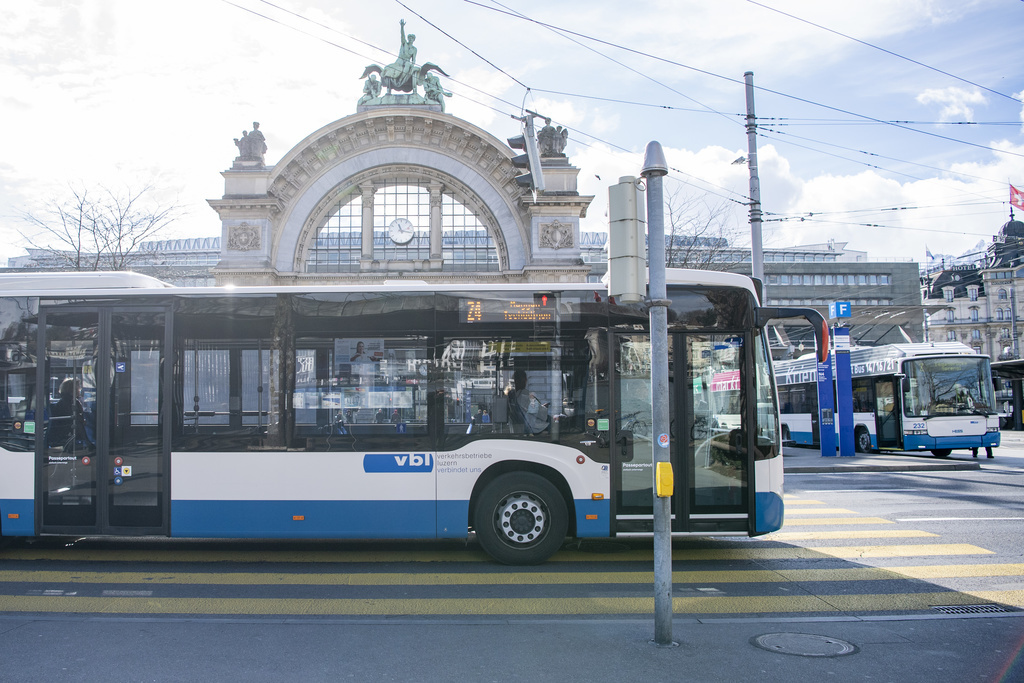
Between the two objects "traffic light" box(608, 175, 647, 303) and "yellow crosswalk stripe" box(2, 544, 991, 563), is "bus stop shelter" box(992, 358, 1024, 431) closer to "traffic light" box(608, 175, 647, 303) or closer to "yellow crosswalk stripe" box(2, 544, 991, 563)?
"yellow crosswalk stripe" box(2, 544, 991, 563)

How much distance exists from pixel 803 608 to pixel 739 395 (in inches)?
94.3

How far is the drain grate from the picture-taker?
6215mm

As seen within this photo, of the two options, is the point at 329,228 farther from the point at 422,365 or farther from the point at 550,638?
the point at 550,638

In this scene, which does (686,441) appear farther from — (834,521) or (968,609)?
(834,521)

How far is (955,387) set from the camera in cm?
2169

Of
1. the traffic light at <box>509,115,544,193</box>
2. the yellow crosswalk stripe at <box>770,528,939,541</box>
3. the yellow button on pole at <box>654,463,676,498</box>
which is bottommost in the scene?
the yellow crosswalk stripe at <box>770,528,939,541</box>

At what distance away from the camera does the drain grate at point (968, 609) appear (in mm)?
6215

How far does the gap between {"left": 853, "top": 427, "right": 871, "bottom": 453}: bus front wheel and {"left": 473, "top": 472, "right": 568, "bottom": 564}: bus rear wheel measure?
65.4ft

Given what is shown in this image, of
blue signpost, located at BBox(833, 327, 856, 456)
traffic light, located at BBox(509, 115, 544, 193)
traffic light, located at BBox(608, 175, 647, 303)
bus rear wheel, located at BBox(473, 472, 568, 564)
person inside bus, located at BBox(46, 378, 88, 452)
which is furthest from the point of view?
blue signpost, located at BBox(833, 327, 856, 456)

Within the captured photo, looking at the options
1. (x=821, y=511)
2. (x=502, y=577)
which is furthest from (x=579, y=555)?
(x=821, y=511)

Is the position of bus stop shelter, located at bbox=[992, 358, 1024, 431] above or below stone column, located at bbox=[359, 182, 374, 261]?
below

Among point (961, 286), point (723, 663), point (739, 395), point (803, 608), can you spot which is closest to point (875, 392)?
point (739, 395)

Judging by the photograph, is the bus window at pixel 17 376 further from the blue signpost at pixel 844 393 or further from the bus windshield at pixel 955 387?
the bus windshield at pixel 955 387

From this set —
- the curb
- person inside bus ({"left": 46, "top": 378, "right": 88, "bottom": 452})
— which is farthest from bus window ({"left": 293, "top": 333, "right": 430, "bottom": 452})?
the curb
